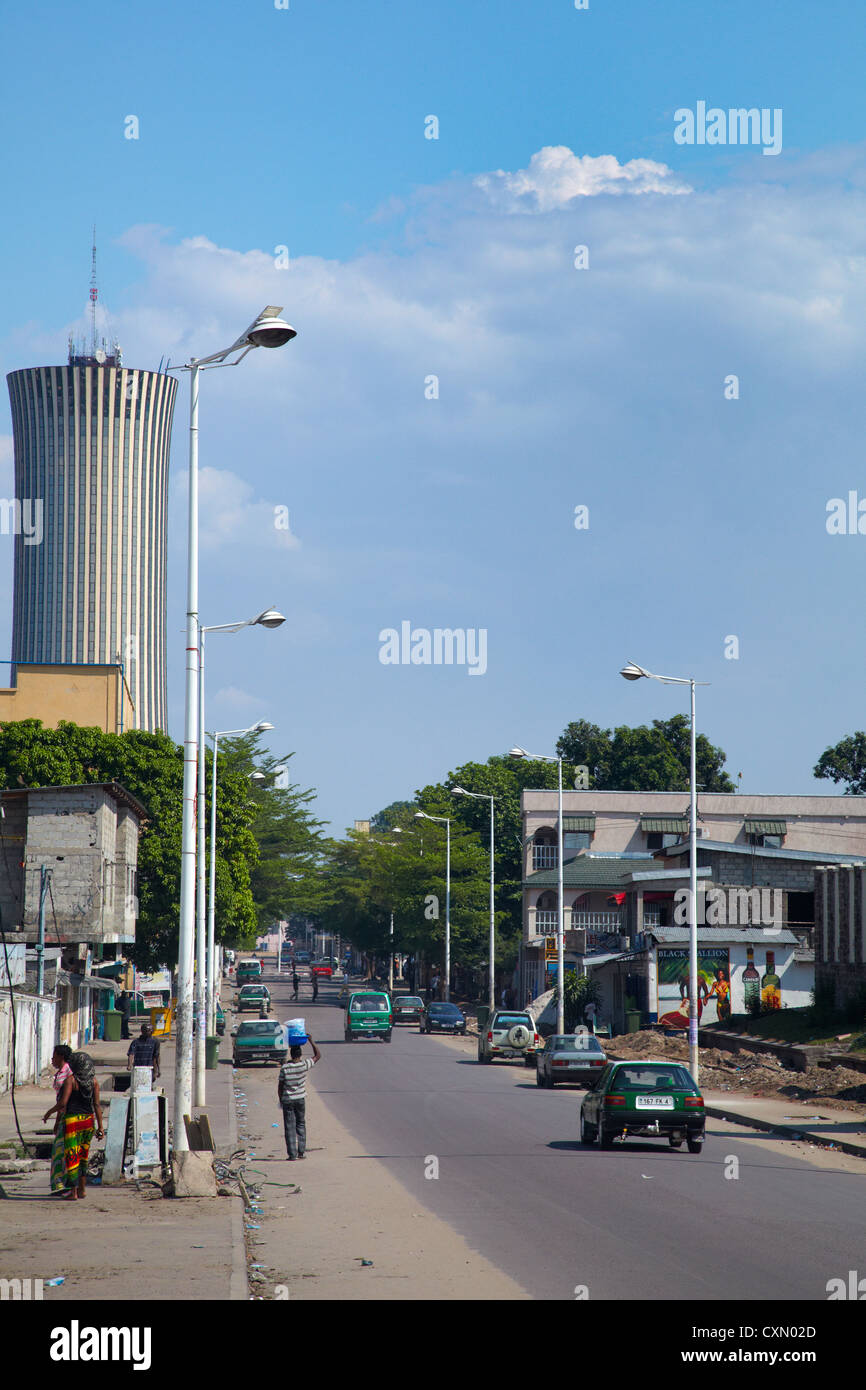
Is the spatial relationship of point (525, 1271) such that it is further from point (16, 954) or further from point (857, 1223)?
point (16, 954)

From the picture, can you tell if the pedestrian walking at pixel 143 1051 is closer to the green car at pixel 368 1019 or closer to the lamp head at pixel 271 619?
the lamp head at pixel 271 619

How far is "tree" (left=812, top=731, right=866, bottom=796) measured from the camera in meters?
106

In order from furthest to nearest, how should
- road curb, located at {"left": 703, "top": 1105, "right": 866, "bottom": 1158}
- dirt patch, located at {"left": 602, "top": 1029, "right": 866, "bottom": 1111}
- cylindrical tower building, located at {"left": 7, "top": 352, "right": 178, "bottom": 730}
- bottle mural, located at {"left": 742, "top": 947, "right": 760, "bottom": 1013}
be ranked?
1. cylindrical tower building, located at {"left": 7, "top": 352, "right": 178, "bottom": 730}
2. bottle mural, located at {"left": 742, "top": 947, "right": 760, "bottom": 1013}
3. dirt patch, located at {"left": 602, "top": 1029, "right": 866, "bottom": 1111}
4. road curb, located at {"left": 703, "top": 1105, "right": 866, "bottom": 1158}

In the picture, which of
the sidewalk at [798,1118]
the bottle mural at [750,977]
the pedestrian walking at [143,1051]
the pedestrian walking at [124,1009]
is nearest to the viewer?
the sidewalk at [798,1118]

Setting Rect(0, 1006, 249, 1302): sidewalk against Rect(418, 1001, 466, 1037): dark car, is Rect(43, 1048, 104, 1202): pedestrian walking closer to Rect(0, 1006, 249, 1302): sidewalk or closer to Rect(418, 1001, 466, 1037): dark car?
Rect(0, 1006, 249, 1302): sidewalk

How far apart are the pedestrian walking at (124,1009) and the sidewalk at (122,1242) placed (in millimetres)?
40613

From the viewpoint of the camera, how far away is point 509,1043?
4694 cm

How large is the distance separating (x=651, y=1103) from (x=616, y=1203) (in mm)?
5504

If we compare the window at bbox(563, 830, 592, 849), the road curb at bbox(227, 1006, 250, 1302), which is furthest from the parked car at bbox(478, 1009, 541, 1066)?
the window at bbox(563, 830, 592, 849)

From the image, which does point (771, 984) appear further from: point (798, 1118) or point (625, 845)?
point (625, 845)

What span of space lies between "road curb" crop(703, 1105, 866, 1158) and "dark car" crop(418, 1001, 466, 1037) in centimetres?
3441

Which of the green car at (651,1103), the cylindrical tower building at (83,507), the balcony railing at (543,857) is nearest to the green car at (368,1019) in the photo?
the balcony railing at (543,857)

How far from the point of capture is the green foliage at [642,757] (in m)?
108
